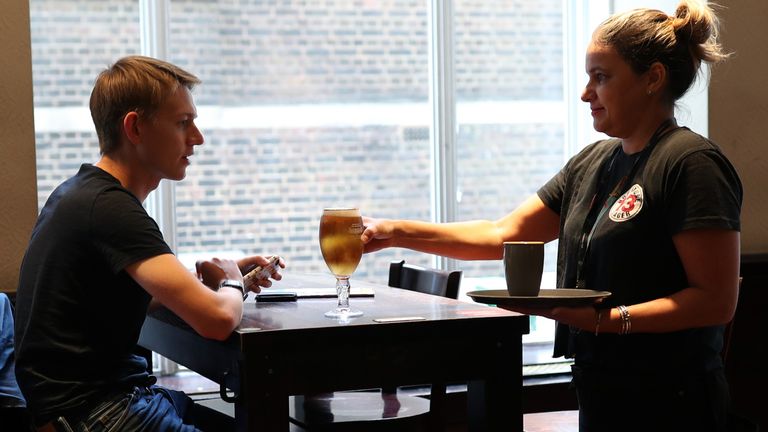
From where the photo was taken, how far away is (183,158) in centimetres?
220

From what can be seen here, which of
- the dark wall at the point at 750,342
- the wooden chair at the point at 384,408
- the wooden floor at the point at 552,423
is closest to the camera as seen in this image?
the wooden chair at the point at 384,408

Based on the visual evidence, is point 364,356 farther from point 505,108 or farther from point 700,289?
point 505,108

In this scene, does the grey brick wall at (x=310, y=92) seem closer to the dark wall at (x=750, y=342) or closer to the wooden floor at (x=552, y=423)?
the dark wall at (x=750, y=342)

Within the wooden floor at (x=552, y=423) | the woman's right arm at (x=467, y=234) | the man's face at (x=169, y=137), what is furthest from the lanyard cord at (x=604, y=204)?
the man's face at (x=169, y=137)

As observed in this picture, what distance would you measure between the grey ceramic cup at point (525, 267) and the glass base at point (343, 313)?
0.31 metres

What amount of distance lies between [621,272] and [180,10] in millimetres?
2792

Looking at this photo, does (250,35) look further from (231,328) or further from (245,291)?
(231,328)

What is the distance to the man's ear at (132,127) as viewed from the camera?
211cm

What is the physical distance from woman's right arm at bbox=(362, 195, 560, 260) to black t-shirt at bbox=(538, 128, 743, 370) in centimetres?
46

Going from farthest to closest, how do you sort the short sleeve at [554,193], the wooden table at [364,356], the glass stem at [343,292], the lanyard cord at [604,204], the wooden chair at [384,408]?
the short sleeve at [554,193] → the wooden chair at [384,408] → the lanyard cord at [604,204] → the glass stem at [343,292] → the wooden table at [364,356]

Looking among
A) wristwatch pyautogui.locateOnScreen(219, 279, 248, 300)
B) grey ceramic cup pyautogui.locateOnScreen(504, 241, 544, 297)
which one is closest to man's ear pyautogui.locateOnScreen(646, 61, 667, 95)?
grey ceramic cup pyautogui.locateOnScreen(504, 241, 544, 297)

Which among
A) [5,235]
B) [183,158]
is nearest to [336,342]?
[183,158]

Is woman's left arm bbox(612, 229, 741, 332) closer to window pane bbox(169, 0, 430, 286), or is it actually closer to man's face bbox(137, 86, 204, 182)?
man's face bbox(137, 86, 204, 182)

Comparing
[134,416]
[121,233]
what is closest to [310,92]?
[121,233]
